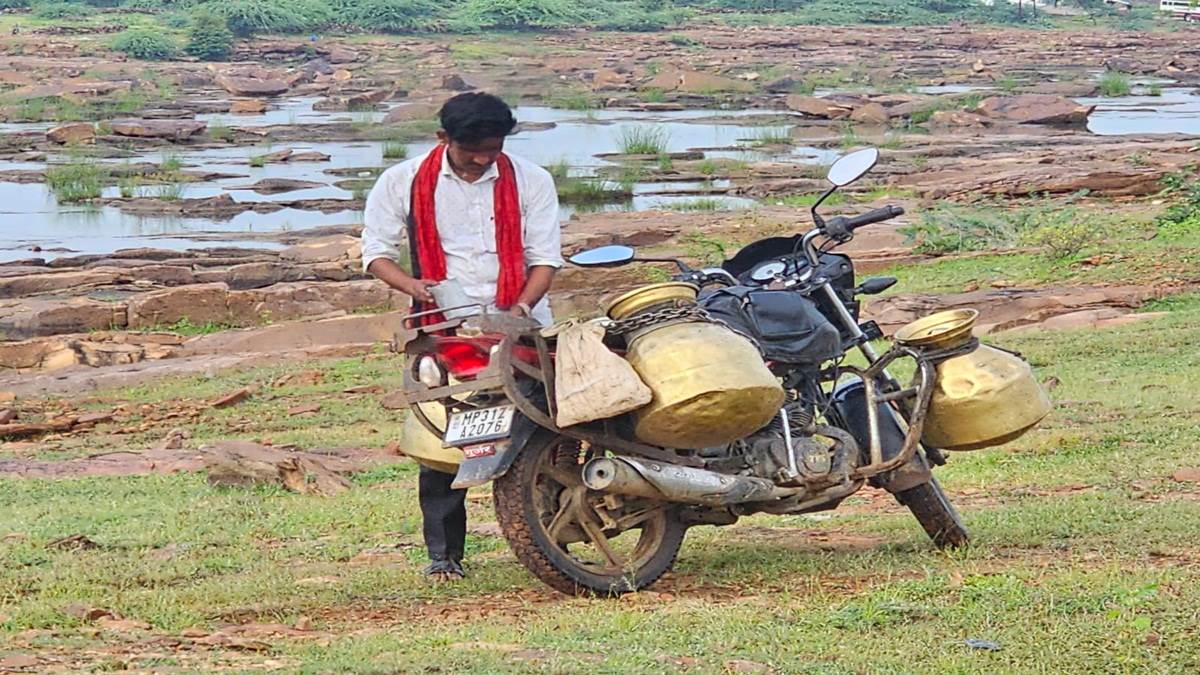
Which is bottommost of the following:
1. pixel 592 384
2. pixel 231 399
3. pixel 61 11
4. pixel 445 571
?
pixel 61 11

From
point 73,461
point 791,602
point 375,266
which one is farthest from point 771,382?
point 73,461

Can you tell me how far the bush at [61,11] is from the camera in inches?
2653

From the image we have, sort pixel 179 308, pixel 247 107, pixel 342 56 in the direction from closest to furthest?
1. pixel 179 308
2. pixel 247 107
3. pixel 342 56

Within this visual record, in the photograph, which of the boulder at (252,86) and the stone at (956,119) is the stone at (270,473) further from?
the boulder at (252,86)

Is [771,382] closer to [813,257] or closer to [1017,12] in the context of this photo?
[813,257]

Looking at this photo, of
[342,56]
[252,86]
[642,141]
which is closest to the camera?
[642,141]

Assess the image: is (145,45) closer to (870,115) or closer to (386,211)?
(870,115)

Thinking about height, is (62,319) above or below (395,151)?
above

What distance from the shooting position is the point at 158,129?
127ft

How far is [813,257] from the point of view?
5.93m

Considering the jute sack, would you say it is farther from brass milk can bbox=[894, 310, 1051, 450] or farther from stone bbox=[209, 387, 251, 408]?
stone bbox=[209, 387, 251, 408]

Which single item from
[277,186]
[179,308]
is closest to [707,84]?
[277,186]

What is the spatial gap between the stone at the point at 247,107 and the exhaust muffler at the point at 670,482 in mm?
41129

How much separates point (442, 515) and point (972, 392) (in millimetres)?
1896
